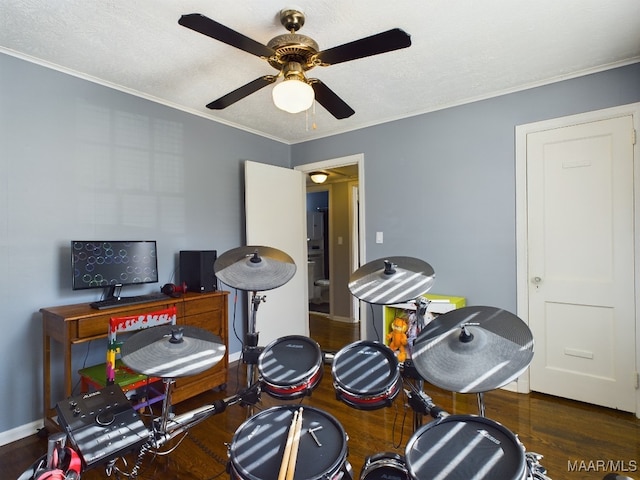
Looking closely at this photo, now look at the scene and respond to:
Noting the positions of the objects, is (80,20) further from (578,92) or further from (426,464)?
(578,92)

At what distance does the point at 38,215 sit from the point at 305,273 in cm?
258

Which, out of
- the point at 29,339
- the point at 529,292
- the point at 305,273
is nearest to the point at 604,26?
the point at 529,292

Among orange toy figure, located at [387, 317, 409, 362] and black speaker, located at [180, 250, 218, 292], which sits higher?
black speaker, located at [180, 250, 218, 292]

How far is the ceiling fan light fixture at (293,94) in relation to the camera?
1.70 metres

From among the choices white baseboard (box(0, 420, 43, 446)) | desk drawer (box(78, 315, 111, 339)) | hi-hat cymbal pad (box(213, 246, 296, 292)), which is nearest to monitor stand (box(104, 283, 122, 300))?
desk drawer (box(78, 315, 111, 339))

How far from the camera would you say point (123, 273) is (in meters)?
2.50

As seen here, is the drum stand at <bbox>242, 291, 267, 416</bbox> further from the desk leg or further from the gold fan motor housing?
the desk leg

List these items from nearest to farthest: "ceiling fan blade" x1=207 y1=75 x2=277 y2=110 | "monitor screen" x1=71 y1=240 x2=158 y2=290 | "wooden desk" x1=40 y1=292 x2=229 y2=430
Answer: "ceiling fan blade" x1=207 y1=75 x2=277 y2=110 → "wooden desk" x1=40 y1=292 x2=229 y2=430 → "monitor screen" x1=71 y1=240 x2=158 y2=290

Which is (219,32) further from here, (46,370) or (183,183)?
(46,370)

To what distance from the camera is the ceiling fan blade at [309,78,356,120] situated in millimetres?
1916

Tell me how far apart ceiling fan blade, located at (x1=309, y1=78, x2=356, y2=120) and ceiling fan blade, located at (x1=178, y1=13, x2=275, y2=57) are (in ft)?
1.04

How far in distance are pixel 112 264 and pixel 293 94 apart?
5.83 ft

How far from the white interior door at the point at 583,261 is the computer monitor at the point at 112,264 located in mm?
2984

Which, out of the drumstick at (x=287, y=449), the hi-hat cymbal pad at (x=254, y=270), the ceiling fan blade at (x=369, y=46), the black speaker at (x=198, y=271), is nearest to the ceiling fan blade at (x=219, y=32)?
the ceiling fan blade at (x=369, y=46)
